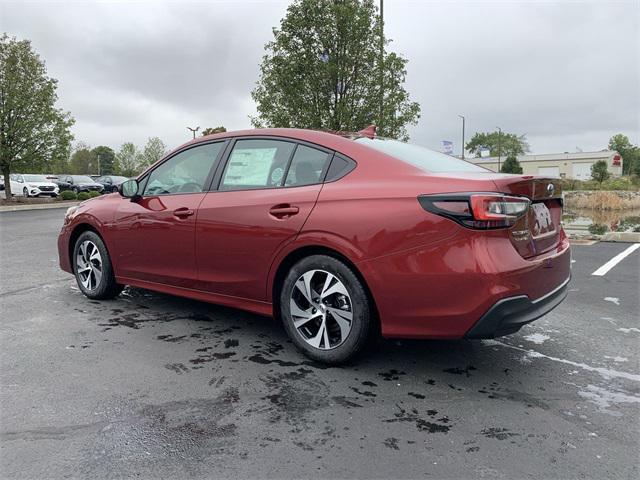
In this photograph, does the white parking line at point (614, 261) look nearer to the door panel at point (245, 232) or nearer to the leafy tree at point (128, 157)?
the door panel at point (245, 232)

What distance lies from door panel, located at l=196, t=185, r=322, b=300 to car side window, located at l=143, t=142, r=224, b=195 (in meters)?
0.28

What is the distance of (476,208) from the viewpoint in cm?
274

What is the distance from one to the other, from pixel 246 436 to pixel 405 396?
0.97 metres

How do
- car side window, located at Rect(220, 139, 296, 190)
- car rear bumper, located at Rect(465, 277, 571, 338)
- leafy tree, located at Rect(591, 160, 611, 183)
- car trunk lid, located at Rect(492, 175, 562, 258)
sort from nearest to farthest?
car rear bumper, located at Rect(465, 277, 571, 338) < car trunk lid, located at Rect(492, 175, 562, 258) < car side window, located at Rect(220, 139, 296, 190) < leafy tree, located at Rect(591, 160, 611, 183)

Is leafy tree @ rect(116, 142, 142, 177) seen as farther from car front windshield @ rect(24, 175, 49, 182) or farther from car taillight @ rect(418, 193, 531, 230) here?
car taillight @ rect(418, 193, 531, 230)

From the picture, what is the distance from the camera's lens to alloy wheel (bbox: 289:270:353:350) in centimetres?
318

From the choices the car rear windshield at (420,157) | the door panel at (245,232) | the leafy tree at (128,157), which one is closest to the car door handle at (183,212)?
the door panel at (245,232)

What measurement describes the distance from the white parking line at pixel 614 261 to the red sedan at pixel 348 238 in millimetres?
3585

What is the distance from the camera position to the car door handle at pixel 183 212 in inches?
155

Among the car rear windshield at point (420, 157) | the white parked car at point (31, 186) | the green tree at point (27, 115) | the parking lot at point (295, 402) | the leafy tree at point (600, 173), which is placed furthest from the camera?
the leafy tree at point (600, 173)

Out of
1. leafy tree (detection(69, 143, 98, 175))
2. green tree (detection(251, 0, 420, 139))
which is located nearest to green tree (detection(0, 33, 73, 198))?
green tree (detection(251, 0, 420, 139))

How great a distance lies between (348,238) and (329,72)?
1097 cm

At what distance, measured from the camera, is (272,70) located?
1371 centimetres

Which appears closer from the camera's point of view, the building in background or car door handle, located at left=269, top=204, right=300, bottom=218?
car door handle, located at left=269, top=204, right=300, bottom=218
